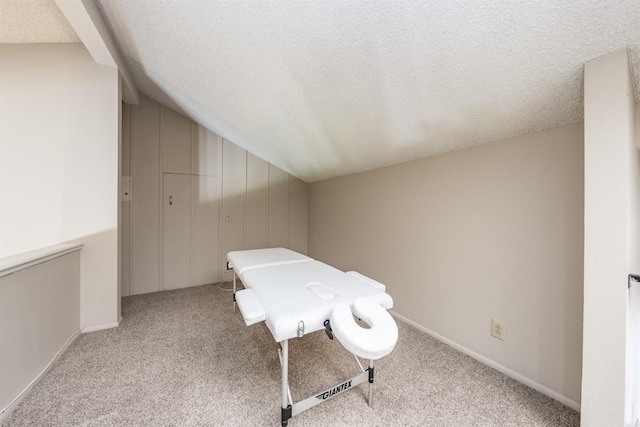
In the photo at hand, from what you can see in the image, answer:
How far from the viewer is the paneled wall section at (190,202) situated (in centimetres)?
256

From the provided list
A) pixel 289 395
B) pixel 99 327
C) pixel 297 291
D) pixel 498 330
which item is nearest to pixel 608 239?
pixel 498 330

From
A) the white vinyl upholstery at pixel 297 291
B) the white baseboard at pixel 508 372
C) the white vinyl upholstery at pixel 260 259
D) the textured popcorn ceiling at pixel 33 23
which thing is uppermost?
the textured popcorn ceiling at pixel 33 23

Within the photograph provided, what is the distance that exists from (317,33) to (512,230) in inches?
57.8

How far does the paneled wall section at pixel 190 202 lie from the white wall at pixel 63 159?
78 cm

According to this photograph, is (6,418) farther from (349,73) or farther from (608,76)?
(608,76)

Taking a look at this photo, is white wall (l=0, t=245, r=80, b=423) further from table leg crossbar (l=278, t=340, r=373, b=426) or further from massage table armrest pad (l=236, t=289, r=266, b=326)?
table leg crossbar (l=278, t=340, r=373, b=426)

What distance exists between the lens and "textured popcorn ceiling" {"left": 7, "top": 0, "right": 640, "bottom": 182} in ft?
2.67

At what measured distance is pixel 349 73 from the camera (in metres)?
1.26

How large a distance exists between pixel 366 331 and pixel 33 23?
2.68 metres

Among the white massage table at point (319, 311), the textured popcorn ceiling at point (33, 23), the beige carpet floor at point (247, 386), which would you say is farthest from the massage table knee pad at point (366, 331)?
the textured popcorn ceiling at point (33, 23)

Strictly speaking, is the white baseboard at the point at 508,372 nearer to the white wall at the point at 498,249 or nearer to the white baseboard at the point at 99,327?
the white wall at the point at 498,249

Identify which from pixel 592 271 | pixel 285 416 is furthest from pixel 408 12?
pixel 285 416

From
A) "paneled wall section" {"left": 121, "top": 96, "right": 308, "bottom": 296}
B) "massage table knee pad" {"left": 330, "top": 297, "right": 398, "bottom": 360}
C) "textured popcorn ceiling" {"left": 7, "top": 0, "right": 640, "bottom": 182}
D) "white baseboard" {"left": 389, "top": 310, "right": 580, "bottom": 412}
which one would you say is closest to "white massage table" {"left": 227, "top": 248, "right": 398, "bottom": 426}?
"massage table knee pad" {"left": 330, "top": 297, "right": 398, "bottom": 360}

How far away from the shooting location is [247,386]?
1.26 m
